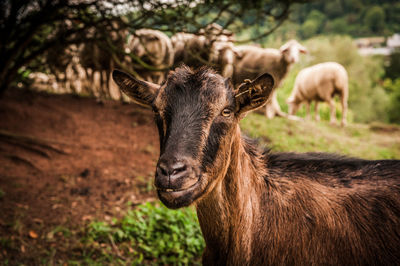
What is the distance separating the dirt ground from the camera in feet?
14.6

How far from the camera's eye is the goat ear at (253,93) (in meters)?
2.07

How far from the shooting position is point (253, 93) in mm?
2119

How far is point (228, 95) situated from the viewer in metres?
2.10

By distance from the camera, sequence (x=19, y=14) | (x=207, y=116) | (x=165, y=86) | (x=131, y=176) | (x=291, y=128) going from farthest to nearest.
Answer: (x=291, y=128) < (x=131, y=176) < (x=19, y=14) < (x=165, y=86) < (x=207, y=116)

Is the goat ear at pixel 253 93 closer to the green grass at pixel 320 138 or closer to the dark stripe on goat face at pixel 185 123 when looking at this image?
the dark stripe on goat face at pixel 185 123

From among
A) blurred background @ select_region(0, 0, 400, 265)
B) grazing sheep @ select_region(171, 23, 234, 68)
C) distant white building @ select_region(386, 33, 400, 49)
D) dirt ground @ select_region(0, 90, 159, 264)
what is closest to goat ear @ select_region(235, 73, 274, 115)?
blurred background @ select_region(0, 0, 400, 265)

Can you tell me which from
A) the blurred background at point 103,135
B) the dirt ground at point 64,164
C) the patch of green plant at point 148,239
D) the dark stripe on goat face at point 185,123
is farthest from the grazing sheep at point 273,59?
the dark stripe on goat face at point 185,123

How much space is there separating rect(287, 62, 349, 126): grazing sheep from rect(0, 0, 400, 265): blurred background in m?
1.23

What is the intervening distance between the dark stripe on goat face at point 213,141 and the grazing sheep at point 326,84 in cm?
922

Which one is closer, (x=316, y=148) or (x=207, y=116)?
(x=207, y=116)

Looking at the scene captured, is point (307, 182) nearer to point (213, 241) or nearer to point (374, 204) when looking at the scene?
point (374, 204)

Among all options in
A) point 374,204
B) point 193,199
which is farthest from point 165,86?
point 374,204

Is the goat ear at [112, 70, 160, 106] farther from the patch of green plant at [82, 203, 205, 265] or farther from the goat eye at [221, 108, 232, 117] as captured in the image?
the patch of green plant at [82, 203, 205, 265]

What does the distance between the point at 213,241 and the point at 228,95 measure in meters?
1.13
